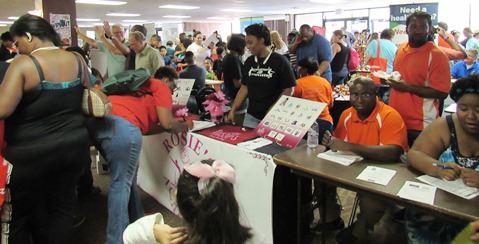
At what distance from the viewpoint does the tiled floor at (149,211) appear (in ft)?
8.30

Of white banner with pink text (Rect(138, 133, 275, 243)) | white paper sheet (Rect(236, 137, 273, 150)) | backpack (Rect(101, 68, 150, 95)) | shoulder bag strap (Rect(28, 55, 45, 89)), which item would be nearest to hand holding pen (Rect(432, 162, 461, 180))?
white banner with pink text (Rect(138, 133, 275, 243))

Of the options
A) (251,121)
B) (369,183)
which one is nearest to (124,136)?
(251,121)

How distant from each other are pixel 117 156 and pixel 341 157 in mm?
1335

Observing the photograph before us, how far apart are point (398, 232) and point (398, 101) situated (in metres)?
0.94

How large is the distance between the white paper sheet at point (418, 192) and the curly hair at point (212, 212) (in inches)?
31.0

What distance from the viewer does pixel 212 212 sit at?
1.10 m

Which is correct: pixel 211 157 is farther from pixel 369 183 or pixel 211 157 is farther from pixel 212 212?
pixel 212 212

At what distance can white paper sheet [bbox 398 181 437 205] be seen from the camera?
1.49 m

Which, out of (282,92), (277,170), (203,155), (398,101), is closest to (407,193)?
(277,170)

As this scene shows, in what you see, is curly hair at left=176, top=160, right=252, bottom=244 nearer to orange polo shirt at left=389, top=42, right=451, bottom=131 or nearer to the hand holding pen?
the hand holding pen

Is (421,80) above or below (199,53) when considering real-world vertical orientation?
below

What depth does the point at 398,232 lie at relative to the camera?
102 inches

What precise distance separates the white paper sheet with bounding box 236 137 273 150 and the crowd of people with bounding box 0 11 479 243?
0.27m

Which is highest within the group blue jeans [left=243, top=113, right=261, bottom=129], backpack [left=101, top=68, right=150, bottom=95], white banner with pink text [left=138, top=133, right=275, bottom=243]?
backpack [left=101, top=68, right=150, bottom=95]
